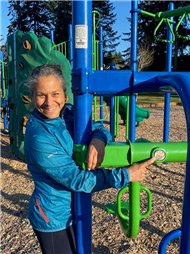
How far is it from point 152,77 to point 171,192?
261cm

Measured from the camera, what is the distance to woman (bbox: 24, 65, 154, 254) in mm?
1049

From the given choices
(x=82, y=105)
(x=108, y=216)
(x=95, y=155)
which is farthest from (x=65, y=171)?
(x=108, y=216)

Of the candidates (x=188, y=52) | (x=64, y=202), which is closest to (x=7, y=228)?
(x=64, y=202)

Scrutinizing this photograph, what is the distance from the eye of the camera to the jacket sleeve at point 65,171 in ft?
3.43

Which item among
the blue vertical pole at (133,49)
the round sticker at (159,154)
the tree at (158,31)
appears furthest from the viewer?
the tree at (158,31)

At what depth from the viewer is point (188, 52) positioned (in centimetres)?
2553

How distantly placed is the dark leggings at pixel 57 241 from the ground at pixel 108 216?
0.95 m

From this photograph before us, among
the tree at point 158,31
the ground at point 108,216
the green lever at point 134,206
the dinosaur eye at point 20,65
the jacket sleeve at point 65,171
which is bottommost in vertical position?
the ground at point 108,216

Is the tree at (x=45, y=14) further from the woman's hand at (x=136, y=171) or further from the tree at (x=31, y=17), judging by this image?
the woman's hand at (x=136, y=171)

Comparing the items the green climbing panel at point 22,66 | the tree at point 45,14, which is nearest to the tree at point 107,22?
the tree at point 45,14

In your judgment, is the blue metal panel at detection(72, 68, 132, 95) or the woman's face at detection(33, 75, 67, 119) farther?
the woman's face at detection(33, 75, 67, 119)

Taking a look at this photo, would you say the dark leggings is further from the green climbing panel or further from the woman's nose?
the green climbing panel

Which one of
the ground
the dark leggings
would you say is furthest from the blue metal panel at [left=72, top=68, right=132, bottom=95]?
the ground

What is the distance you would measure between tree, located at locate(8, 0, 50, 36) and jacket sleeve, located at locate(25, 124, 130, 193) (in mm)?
31788
